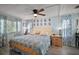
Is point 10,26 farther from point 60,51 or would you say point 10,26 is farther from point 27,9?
point 60,51

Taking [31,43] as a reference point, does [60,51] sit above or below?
below

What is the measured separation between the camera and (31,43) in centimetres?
251

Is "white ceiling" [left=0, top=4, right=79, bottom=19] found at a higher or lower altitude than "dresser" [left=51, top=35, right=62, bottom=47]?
higher

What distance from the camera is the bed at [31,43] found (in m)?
2.49

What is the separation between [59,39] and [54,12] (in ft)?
1.71

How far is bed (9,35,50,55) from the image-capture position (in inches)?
98.1

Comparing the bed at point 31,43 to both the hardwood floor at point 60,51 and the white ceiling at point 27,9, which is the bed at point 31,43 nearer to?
the hardwood floor at point 60,51

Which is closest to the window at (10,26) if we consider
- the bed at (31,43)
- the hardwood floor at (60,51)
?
the bed at (31,43)

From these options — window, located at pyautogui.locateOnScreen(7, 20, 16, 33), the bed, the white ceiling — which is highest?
the white ceiling

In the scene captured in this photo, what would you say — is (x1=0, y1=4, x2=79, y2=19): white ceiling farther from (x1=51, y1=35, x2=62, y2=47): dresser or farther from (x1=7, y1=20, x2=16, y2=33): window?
(x1=51, y1=35, x2=62, y2=47): dresser

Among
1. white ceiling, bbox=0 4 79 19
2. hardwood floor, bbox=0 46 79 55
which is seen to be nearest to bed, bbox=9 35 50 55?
hardwood floor, bbox=0 46 79 55

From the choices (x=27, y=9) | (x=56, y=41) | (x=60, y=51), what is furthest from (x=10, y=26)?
(x=60, y=51)

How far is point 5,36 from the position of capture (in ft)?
8.16

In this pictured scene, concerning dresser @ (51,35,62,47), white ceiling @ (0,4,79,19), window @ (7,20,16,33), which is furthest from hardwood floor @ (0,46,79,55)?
white ceiling @ (0,4,79,19)
